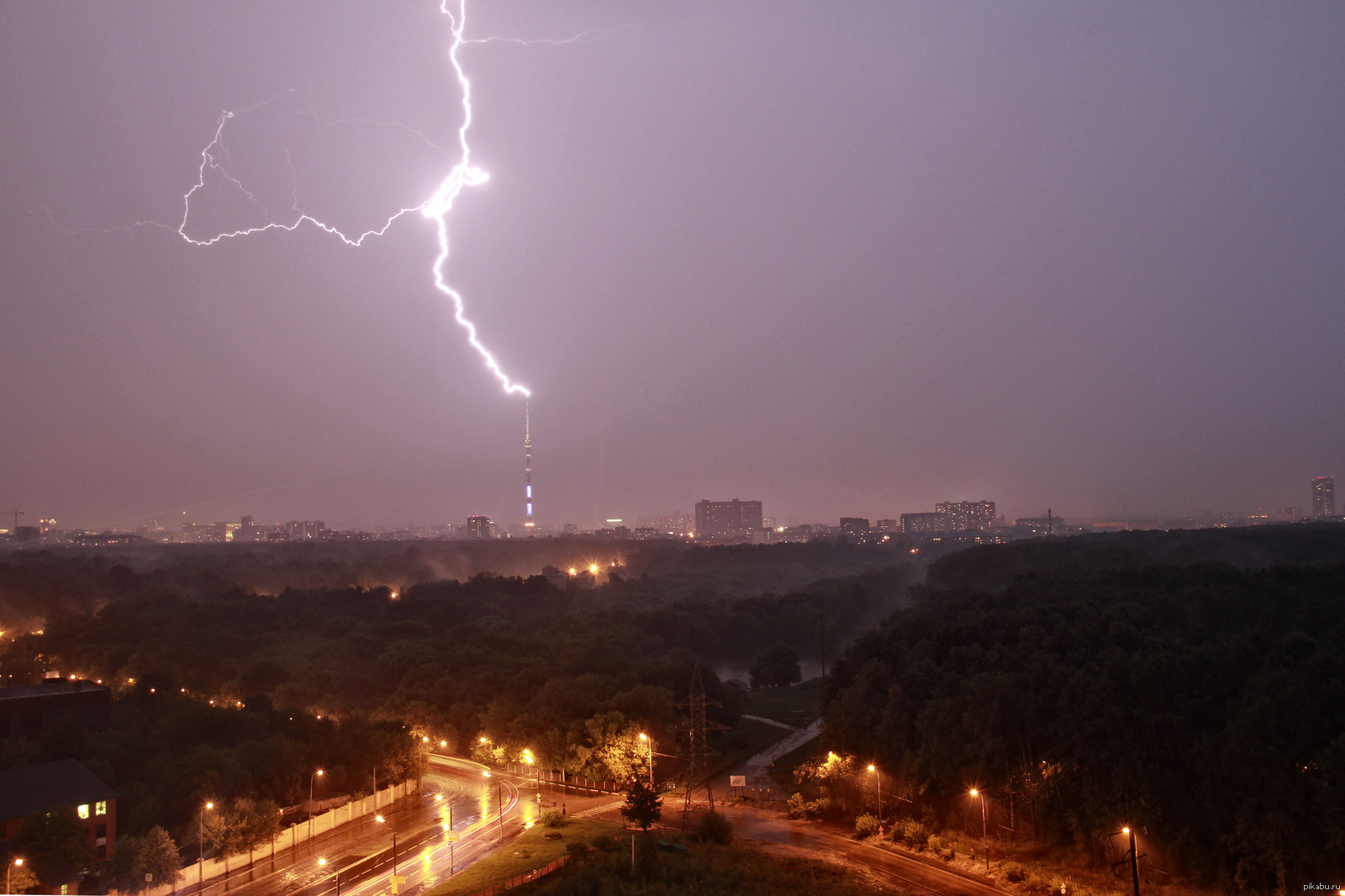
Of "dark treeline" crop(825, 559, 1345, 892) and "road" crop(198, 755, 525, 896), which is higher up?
"dark treeline" crop(825, 559, 1345, 892)

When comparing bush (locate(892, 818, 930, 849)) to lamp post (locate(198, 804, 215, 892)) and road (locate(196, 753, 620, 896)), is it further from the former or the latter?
lamp post (locate(198, 804, 215, 892))

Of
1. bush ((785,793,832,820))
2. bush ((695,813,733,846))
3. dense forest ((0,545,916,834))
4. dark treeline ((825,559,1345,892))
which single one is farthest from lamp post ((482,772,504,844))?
dark treeline ((825,559,1345,892))

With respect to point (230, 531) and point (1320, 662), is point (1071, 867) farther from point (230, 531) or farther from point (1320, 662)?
point (230, 531)

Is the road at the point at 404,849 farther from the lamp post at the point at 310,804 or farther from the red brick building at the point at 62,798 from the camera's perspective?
the red brick building at the point at 62,798

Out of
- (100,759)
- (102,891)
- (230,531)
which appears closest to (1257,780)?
(102,891)

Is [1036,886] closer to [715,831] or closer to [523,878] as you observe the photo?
[715,831]

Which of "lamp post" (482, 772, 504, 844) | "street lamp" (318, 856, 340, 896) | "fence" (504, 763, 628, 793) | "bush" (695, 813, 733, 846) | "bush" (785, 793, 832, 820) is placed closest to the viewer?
"street lamp" (318, 856, 340, 896)

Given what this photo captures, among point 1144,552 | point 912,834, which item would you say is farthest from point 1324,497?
point 912,834
